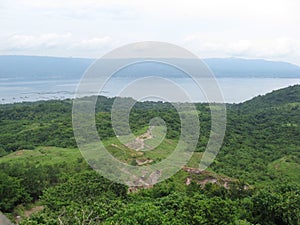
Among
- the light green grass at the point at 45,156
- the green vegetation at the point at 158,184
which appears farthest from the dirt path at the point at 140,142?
the light green grass at the point at 45,156

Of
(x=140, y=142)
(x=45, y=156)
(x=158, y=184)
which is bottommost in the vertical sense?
(x=45, y=156)

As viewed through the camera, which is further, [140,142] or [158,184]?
[140,142]

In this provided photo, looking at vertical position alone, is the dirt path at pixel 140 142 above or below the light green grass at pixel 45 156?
above

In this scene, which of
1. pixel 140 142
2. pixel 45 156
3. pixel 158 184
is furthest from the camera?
pixel 45 156

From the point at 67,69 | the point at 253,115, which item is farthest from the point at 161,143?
the point at 67,69

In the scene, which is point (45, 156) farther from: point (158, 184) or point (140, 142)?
point (158, 184)

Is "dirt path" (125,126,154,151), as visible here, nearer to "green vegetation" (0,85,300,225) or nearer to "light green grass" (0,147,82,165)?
"green vegetation" (0,85,300,225)

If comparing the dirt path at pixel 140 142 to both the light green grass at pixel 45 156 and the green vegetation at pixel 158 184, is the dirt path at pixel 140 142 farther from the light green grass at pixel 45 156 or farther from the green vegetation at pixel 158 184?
the light green grass at pixel 45 156

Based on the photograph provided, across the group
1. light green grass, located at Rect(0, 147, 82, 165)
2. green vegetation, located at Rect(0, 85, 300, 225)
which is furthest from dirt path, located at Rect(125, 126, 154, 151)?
light green grass, located at Rect(0, 147, 82, 165)

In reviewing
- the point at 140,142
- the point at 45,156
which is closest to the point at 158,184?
the point at 140,142
